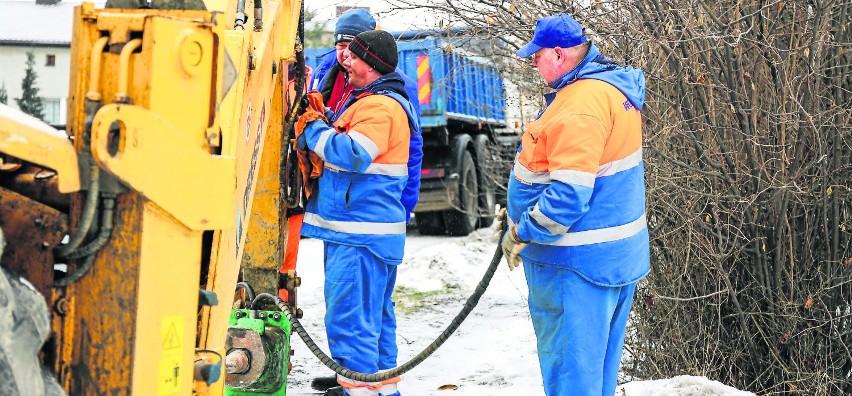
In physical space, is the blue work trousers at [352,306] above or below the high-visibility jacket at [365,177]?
below

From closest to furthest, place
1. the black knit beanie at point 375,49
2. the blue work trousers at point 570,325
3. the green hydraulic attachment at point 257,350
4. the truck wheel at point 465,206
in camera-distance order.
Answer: the blue work trousers at point 570,325
the green hydraulic attachment at point 257,350
the black knit beanie at point 375,49
the truck wheel at point 465,206

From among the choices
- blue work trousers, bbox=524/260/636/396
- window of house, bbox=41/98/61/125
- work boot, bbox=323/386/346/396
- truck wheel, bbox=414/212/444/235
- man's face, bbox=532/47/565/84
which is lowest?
truck wheel, bbox=414/212/444/235

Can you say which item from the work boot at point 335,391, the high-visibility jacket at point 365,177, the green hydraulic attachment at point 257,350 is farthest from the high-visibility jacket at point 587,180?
the work boot at point 335,391

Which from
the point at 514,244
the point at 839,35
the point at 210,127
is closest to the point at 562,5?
the point at 839,35

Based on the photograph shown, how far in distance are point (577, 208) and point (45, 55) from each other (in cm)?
219

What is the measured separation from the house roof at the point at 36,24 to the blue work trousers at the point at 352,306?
272cm

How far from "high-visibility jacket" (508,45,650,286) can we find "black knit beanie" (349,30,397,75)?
1309 mm

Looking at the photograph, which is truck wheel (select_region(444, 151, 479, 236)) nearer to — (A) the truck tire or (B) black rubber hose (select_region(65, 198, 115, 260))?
(A) the truck tire

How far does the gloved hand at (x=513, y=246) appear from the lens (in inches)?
161

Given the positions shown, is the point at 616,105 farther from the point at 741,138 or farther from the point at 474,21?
the point at 474,21

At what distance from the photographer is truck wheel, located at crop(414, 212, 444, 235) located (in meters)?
13.5

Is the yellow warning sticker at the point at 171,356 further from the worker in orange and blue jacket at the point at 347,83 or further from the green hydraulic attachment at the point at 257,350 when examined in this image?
the worker in orange and blue jacket at the point at 347,83

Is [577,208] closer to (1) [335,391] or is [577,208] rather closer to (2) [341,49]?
(1) [335,391]

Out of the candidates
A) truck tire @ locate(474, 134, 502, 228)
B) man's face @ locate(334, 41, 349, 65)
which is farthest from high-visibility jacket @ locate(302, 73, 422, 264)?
truck tire @ locate(474, 134, 502, 228)
